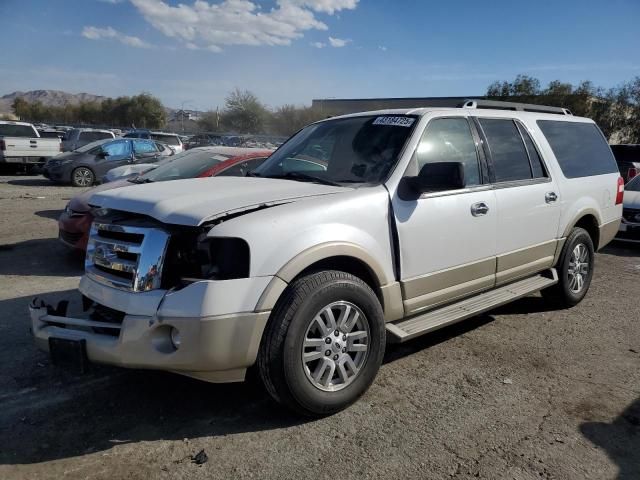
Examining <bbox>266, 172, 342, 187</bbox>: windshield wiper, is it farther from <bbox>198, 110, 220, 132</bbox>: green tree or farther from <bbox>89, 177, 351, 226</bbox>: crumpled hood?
<bbox>198, 110, 220, 132</bbox>: green tree

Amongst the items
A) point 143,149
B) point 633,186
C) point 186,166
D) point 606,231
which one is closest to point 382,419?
point 606,231

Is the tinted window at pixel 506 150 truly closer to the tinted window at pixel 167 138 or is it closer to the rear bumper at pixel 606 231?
the rear bumper at pixel 606 231

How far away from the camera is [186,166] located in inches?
310

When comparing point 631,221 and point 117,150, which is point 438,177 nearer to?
point 631,221

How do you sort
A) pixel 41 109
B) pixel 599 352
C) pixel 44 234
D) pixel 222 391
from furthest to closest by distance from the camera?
1. pixel 41 109
2. pixel 44 234
3. pixel 599 352
4. pixel 222 391

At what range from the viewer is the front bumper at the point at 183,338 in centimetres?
277

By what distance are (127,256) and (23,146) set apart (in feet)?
61.4

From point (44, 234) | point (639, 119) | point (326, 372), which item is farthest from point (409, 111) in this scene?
point (639, 119)

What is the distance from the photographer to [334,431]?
315 centimetres

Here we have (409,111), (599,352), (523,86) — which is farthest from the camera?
(523,86)

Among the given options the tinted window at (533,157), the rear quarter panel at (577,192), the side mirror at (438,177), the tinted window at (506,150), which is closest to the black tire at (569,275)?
the rear quarter panel at (577,192)

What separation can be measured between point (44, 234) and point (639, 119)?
39837mm

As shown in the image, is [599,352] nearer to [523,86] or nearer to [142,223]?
[142,223]

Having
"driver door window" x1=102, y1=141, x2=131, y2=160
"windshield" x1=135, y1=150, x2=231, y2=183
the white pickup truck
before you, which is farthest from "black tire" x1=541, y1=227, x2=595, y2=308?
the white pickup truck
